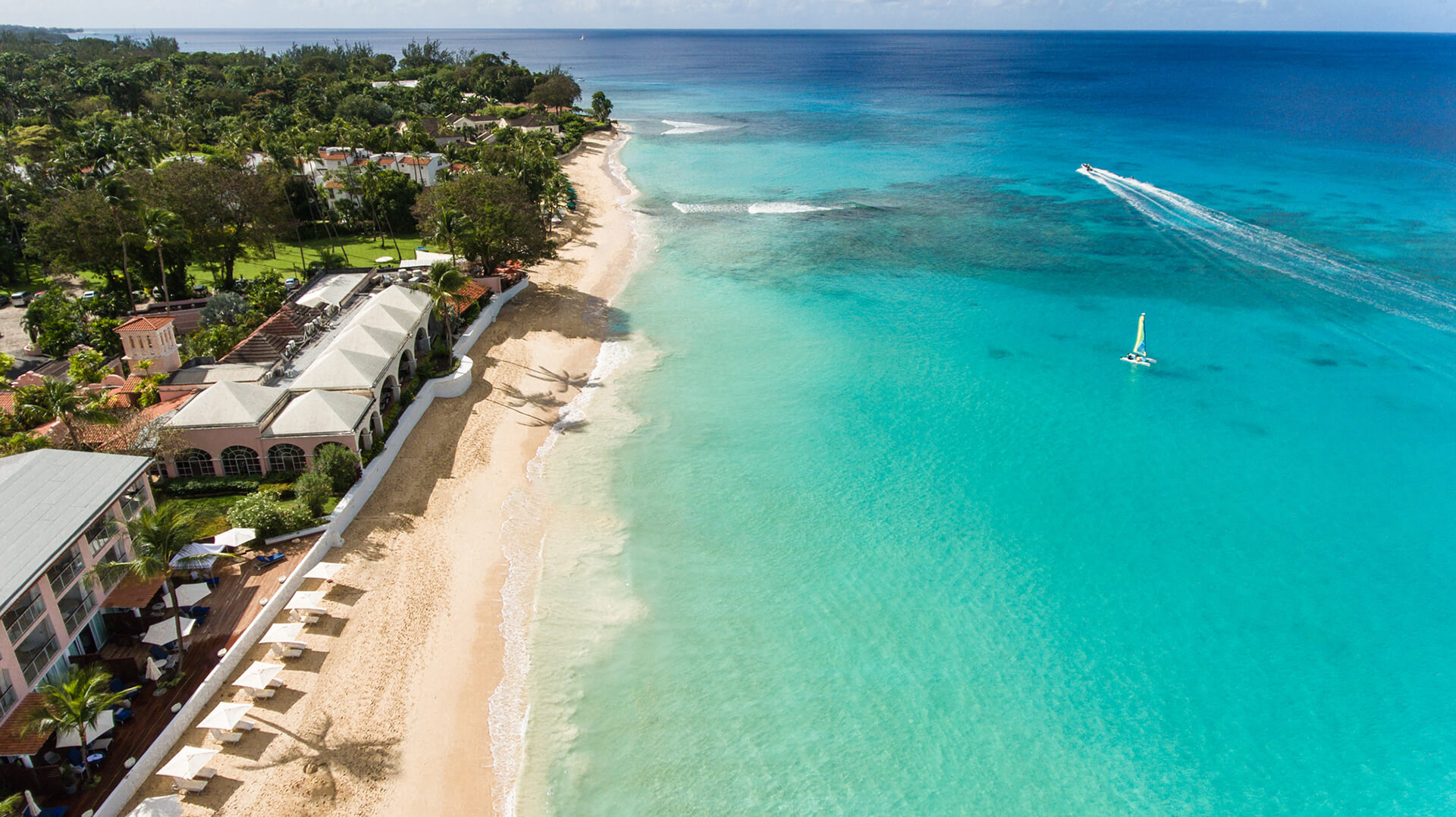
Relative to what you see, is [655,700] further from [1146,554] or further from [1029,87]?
[1029,87]


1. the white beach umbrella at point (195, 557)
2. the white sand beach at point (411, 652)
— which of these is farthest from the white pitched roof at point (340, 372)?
the white beach umbrella at point (195, 557)

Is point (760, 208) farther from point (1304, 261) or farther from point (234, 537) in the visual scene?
point (234, 537)

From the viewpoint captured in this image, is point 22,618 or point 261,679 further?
point 261,679

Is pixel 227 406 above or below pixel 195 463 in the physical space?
above

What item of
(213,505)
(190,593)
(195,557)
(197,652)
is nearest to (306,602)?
(197,652)

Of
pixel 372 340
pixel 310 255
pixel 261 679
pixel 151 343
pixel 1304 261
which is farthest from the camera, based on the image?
pixel 1304 261

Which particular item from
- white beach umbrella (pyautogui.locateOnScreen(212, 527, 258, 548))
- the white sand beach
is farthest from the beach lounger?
white beach umbrella (pyautogui.locateOnScreen(212, 527, 258, 548))

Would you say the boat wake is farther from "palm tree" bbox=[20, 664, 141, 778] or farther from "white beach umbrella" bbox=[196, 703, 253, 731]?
"palm tree" bbox=[20, 664, 141, 778]
